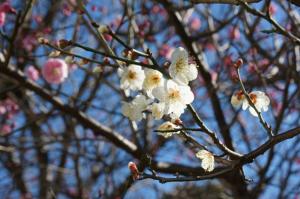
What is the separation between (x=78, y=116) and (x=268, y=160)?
4.79 feet

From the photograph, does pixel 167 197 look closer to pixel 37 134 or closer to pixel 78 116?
pixel 37 134

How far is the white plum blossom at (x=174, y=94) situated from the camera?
1.76 metres

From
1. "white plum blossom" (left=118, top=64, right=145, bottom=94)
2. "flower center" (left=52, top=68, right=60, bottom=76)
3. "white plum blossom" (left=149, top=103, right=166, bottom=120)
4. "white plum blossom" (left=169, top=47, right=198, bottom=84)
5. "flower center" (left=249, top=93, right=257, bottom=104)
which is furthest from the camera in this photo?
"flower center" (left=52, top=68, right=60, bottom=76)

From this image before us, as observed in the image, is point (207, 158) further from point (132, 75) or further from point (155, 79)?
point (132, 75)

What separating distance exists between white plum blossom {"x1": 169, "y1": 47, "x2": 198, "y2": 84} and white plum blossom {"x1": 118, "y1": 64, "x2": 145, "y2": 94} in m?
0.40

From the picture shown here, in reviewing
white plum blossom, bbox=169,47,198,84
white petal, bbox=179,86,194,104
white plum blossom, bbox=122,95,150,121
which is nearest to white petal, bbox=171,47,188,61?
white plum blossom, bbox=169,47,198,84

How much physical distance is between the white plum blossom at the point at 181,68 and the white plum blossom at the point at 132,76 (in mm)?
402

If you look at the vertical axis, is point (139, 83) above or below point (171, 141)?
below

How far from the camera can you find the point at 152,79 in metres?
1.89

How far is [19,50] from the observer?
522 centimetres

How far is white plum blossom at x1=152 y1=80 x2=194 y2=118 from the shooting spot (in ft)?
5.77

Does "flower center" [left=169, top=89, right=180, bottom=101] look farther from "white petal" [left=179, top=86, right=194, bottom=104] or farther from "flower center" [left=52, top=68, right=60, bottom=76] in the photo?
"flower center" [left=52, top=68, right=60, bottom=76]

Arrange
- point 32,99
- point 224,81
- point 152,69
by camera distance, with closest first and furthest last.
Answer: point 152,69 → point 224,81 → point 32,99

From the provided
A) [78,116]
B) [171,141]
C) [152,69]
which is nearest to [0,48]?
[78,116]
